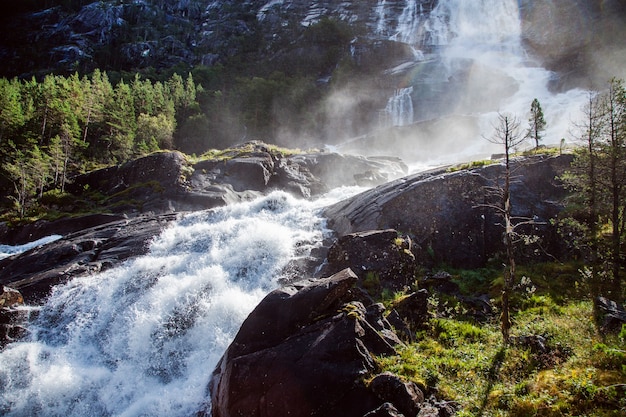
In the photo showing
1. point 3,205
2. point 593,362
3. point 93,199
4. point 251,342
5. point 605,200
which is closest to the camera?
point 593,362

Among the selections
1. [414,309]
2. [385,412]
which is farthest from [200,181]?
[385,412]

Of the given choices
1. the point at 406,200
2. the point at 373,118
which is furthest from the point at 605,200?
the point at 373,118

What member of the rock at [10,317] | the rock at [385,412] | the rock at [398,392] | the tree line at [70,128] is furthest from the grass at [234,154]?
the rock at [385,412]

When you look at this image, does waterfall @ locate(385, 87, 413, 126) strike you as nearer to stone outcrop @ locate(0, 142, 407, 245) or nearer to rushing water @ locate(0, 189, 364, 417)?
stone outcrop @ locate(0, 142, 407, 245)

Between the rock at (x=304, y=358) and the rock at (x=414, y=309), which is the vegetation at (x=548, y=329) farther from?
the rock at (x=304, y=358)

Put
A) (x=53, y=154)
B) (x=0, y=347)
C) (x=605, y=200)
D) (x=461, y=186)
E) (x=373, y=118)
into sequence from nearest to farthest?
(x=0, y=347) → (x=605, y=200) → (x=461, y=186) → (x=53, y=154) → (x=373, y=118)

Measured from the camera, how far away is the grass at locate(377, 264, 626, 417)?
7.59 meters

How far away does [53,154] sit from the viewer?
45500 millimetres

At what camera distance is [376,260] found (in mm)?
15719

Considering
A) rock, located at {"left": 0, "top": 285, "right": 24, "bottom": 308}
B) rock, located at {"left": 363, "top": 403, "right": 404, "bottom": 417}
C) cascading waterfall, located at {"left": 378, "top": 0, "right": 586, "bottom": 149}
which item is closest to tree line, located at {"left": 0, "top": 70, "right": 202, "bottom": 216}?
rock, located at {"left": 0, "top": 285, "right": 24, "bottom": 308}

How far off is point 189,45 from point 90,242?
12121 cm

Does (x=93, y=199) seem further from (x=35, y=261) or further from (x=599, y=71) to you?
(x=599, y=71)

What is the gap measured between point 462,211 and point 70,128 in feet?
187

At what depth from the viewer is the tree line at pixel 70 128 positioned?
→ 43625 millimetres
